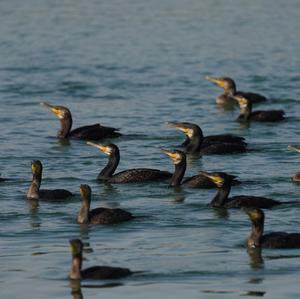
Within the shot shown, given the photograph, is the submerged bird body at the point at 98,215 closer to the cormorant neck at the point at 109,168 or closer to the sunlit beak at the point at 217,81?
the cormorant neck at the point at 109,168

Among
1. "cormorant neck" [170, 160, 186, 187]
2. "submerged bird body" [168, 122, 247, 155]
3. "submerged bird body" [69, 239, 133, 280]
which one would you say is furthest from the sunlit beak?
"submerged bird body" [69, 239, 133, 280]

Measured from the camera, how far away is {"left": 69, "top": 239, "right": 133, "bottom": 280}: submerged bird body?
19062 mm

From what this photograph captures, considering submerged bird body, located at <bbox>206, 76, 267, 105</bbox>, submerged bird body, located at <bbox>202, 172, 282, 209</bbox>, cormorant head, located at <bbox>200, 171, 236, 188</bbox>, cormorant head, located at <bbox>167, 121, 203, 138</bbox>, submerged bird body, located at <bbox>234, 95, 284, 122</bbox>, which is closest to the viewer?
submerged bird body, located at <bbox>202, 172, 282, 209</bbox>

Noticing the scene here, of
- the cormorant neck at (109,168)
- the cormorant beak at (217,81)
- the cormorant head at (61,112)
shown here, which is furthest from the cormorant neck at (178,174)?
the cormorant beak at (217,81)

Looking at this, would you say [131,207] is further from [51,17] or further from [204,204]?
[51,17]

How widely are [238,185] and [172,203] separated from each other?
1948 mm

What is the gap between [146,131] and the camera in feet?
106

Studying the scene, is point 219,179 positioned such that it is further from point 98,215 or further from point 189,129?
point 189,129

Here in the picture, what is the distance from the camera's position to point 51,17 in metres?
54.7

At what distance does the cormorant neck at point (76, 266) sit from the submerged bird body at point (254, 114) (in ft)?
48.1

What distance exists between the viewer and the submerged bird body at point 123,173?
1027 inches

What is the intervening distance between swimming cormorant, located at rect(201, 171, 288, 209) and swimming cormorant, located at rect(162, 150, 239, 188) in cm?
135

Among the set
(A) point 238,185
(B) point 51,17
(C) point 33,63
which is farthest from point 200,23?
(A) point 238,185

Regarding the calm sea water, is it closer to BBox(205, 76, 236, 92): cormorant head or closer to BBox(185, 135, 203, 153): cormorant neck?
BBox(205, 76, 236, 92): cormorant head
